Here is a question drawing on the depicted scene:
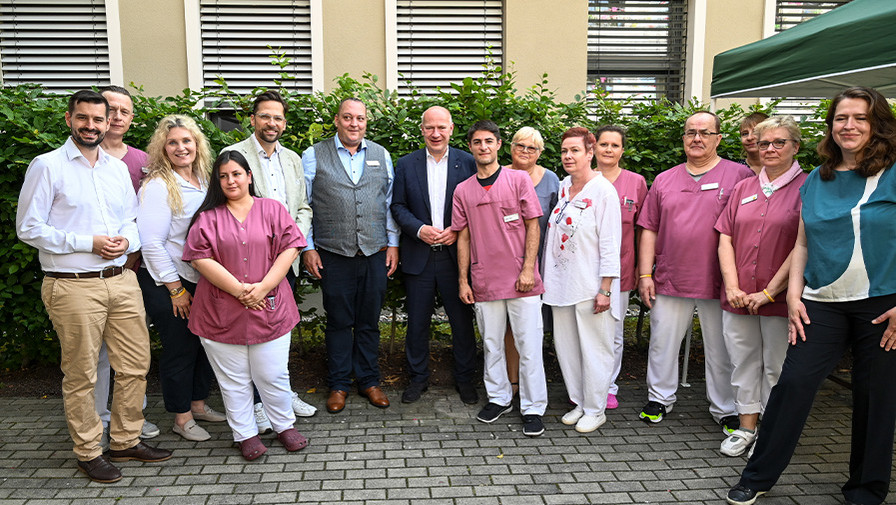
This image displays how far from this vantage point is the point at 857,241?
315 cm

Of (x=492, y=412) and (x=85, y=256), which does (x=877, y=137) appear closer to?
(x=492, y=412)

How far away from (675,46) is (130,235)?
809 cm

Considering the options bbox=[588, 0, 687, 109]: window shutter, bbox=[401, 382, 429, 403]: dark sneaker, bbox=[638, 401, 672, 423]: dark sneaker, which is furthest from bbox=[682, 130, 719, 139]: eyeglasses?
bbox=[588, 0, 687, 109]: window shutter

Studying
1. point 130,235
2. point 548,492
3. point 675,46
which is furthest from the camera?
point 675,46

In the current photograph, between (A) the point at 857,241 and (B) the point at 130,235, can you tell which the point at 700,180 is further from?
(B) the point at 130,235

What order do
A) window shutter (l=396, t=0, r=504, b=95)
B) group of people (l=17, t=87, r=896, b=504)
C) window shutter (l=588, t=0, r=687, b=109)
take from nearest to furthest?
group of people (l=17, t=87, r=896, b=504)
window shutter (l=396, t=0, r=504, b=95)
window shutter (l=588, t=0, r=687, b=109)

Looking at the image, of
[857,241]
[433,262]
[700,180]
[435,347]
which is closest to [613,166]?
[700,180]

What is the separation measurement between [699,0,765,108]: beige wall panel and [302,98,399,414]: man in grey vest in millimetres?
6247

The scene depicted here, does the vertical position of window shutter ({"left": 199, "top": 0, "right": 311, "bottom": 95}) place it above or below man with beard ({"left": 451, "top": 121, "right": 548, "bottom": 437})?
above

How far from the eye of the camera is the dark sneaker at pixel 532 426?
4.24m

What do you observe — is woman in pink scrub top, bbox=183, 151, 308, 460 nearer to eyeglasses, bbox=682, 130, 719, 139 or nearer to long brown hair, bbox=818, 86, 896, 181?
eyeglasses, bbox=682, 130, 719, 139


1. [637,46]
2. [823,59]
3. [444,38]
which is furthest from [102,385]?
[637,46]

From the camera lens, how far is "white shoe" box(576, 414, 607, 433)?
429cm

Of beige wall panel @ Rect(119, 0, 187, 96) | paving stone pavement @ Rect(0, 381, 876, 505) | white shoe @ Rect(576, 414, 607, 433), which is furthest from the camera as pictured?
beige wall panel @ Rect(119, 0, 187, 96)
